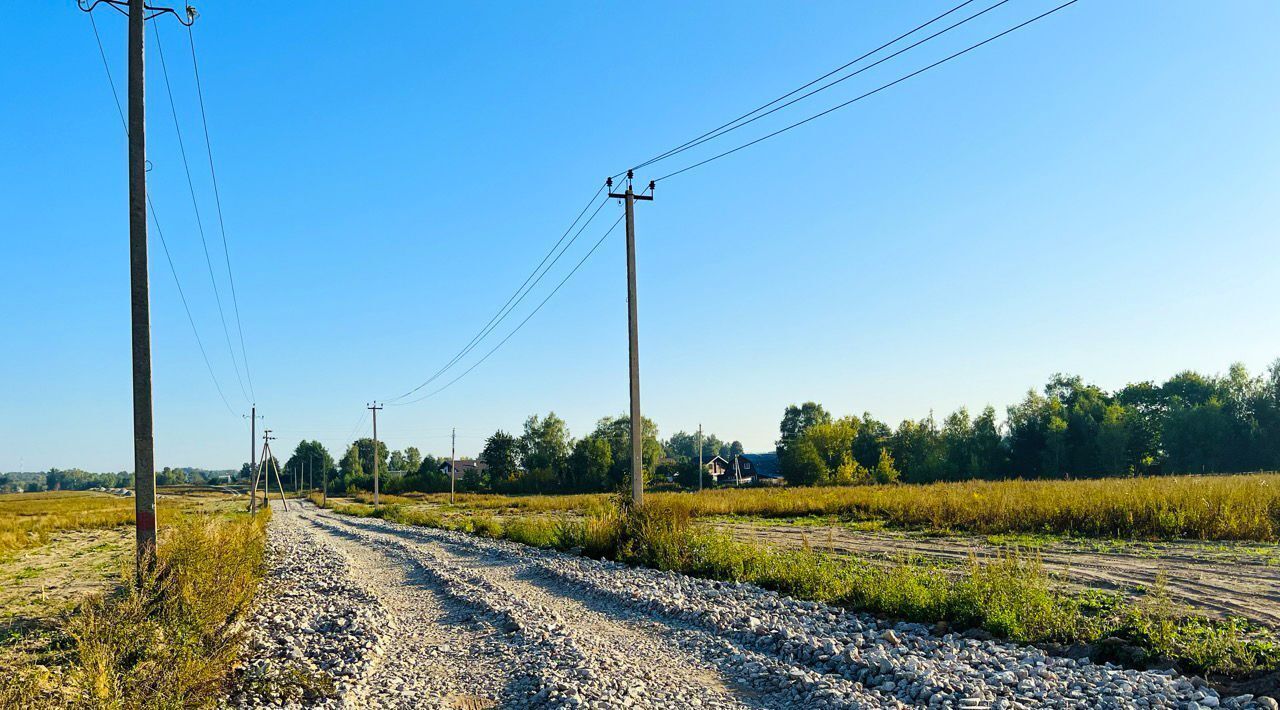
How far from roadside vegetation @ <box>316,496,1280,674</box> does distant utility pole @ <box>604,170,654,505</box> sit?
2743 millimetres

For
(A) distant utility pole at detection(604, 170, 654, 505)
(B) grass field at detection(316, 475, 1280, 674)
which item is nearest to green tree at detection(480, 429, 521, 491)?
(B) grass field at detection(316, 475, 1280, 674)

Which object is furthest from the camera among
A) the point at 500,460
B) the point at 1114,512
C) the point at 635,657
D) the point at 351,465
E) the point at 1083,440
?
the point at 351,465

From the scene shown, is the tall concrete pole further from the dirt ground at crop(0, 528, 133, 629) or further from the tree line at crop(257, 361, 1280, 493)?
the tree line at crop(257, 361, 1280, 493)

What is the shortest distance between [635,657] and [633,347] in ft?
36.3

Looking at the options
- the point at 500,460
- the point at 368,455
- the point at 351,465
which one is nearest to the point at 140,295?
the point at 500,460

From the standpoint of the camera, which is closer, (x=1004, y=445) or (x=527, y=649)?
(x=527, y=649)

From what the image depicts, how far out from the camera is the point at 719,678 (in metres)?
7.42

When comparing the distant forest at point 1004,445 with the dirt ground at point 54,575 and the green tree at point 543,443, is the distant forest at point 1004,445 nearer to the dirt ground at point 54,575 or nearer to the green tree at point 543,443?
the green tree at point 543,443

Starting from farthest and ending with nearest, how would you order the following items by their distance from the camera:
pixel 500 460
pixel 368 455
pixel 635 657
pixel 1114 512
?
pixel 368 455
pixel 500 460
pixel 1114 512
pixel 635 657

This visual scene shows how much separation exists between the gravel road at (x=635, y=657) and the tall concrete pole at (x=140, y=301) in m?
2.17

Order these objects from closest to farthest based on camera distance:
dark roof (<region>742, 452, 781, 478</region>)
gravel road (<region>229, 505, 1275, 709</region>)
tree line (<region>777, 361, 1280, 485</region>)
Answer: gravel road (<region>229, 505, 1275, 709</region>), tree line (<region>777, 361, 1280, 485</region>), dark roof (<region>742, 452, 781, 478</region>)

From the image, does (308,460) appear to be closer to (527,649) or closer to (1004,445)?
(1004,445)

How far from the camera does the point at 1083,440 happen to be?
217 ft

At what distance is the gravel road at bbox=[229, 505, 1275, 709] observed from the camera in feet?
20.9
